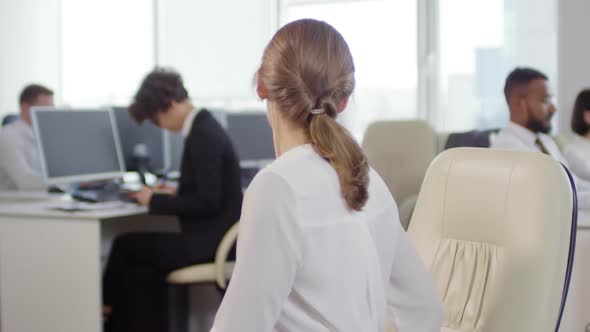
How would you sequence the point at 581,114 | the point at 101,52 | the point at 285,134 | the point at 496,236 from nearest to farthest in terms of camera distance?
the point at 285,134, the point at 496,236, the point at 581,114, the point at 101,52

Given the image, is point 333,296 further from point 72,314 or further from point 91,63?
point 91,63

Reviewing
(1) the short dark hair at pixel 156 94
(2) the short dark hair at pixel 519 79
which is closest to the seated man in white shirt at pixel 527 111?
(2) the short dark hair at pixel 519 79

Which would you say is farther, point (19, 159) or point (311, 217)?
point (19, 159)

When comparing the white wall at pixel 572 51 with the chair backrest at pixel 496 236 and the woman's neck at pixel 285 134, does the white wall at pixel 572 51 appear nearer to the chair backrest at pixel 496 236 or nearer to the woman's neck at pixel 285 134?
the chair backrest at pixel 496 236

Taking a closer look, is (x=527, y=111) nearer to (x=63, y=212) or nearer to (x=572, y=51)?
(x=572, y=51)

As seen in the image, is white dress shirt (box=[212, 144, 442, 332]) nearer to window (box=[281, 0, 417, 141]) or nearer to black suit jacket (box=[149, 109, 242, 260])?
black suit jacket (box=[149, 109, 242, 260])

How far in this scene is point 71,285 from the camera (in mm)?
3393

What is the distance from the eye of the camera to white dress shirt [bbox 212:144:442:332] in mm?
1150

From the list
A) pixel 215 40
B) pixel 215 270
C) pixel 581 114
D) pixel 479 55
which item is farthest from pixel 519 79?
pixel 215 40

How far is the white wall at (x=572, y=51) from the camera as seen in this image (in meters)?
5.36

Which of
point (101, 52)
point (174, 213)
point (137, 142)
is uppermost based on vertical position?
point (101, 52)

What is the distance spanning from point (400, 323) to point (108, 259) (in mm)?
2491

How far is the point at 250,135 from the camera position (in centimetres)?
489

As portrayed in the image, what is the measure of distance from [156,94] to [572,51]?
316 cm
